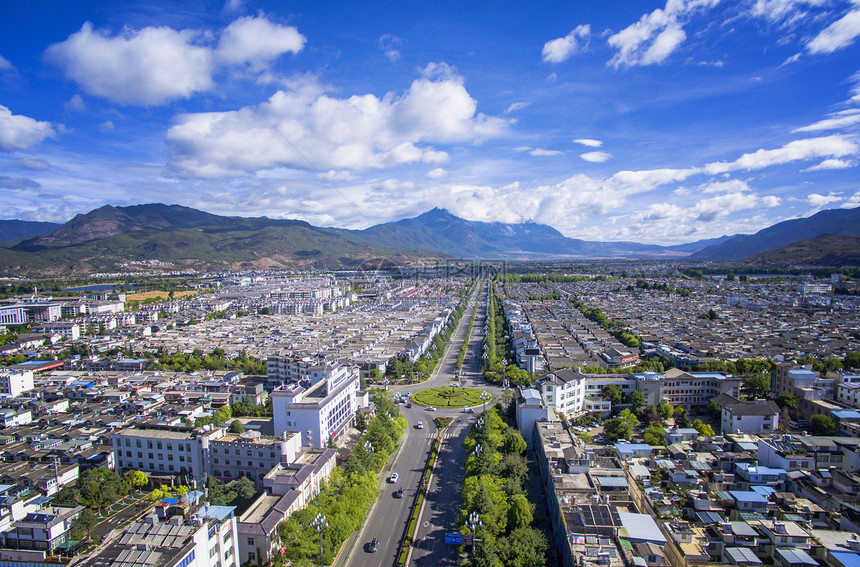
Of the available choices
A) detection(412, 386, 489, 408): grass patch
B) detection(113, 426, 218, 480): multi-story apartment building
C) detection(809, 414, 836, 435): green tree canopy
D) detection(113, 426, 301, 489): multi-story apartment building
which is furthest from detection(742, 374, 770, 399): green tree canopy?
detection(113, 426, 218, 480): multi-story apartment building

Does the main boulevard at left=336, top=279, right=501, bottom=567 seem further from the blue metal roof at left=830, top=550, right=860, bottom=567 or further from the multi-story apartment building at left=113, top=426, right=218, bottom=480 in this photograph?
the blue metal roof at left=830, top=550, right=860, bottom=567

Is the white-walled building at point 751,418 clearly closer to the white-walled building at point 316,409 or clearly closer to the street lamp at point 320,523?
the white-walled building at point 316,409

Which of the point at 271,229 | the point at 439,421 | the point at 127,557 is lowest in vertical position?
the point at 439,421

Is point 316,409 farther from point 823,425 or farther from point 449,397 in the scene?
point 823,425

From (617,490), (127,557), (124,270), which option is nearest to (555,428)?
(617,490)

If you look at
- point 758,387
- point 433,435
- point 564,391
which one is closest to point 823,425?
point 758,387

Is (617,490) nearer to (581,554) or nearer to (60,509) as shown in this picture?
(581,554)
